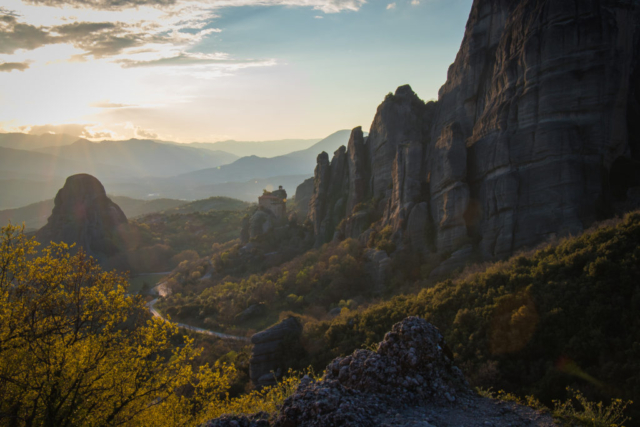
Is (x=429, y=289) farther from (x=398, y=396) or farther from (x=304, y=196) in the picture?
(x=304, y=196)

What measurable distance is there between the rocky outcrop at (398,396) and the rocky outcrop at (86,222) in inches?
3081

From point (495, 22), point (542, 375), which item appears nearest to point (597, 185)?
point (542, 375)

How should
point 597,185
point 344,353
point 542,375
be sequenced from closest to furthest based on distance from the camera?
point 542,375, point 344,353, point 597,185

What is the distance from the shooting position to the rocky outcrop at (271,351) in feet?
93.9

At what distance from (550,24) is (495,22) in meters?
11.6

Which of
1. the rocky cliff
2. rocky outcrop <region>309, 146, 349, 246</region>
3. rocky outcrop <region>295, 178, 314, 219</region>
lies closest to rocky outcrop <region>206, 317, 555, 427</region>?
the rocky cliff

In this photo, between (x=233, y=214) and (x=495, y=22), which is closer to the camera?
(x=495, y=22)

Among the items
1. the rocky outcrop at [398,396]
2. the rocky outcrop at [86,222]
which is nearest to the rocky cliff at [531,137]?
the rocky outcrop at [398,396]

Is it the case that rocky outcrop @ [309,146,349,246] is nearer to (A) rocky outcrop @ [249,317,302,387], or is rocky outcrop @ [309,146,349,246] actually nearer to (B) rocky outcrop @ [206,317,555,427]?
(A) rocky outcrop @ [249,317,302,387]

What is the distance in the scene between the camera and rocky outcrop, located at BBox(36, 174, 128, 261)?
79.1 metres

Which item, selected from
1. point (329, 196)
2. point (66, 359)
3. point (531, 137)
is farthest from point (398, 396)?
point (329, 196)

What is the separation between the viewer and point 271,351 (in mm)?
29547

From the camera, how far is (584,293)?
19828 millimetres

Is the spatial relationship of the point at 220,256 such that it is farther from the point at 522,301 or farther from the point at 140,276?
the point at 522,301
